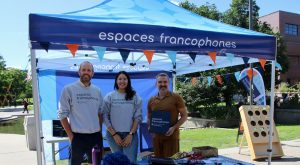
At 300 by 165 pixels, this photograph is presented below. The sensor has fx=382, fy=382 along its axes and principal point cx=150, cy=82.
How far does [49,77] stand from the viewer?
8.40m

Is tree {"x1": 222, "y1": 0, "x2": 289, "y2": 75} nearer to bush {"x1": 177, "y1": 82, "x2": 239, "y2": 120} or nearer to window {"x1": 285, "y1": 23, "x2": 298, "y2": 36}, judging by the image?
bush {"x1": 177, "y1": 82, "x2": 239, "y2": 120}

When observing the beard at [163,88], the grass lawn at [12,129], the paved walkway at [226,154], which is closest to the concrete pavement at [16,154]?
the paved walkway at [226,154]

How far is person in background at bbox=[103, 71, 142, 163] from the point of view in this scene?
4.87 m

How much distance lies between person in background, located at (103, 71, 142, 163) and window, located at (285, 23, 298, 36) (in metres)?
44.4

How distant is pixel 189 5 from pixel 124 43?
20.6 m

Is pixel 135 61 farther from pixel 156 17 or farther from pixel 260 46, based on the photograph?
pixel 260 46

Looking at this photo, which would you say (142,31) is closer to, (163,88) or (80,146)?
(163,88)

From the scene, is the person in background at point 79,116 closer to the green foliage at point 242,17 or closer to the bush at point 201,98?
the bush at point 201,98

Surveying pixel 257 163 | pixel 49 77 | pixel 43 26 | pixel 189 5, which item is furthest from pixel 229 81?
pixel 43 26

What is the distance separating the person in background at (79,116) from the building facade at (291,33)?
42.2 metres

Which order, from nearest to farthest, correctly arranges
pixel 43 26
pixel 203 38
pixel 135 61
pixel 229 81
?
pixel 43 26
pixel 203 38
pixel 135 61
pixel 229 81

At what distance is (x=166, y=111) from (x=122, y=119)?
2.01 feet

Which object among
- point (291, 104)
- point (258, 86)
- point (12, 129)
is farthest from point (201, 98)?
point (258, 86)

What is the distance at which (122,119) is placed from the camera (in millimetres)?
4891
